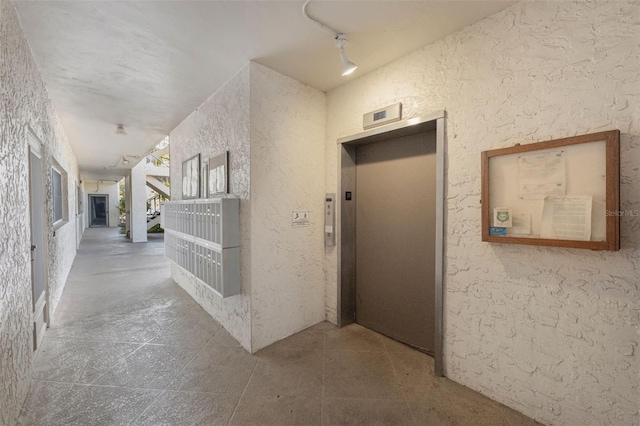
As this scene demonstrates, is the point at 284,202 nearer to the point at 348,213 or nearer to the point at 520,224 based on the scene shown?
the point at 348,213

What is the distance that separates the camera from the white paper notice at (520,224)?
1.57 meters

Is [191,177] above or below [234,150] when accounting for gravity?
below

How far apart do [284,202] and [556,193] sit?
194 centimetres

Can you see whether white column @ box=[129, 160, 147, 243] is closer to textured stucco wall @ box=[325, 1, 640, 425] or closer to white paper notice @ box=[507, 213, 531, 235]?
textured stucco wall @ box=[325, 1, 640, 425]

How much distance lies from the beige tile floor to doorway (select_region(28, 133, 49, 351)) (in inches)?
9.0

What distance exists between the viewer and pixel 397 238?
2.47m

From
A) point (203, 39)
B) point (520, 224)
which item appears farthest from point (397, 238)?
point (203, 39)

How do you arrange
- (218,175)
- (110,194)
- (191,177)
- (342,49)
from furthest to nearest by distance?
(110,194) < (191,177) < (218,175) < (342,49)

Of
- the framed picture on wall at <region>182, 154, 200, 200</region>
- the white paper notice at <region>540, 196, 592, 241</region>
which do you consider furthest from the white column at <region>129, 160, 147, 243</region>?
the white paper notice at <region>540, 196, 592, 241</region>

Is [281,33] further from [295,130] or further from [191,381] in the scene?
[191,381]

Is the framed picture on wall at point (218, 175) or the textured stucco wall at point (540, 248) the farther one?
the framed picture on wall at point (218, 175)

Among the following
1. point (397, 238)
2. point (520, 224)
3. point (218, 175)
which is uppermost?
point (218, 175)

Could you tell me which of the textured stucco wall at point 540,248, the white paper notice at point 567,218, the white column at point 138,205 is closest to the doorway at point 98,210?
the white column at point 138,205

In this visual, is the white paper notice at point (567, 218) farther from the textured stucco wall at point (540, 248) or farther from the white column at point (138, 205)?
the white column at point (138, 205)
